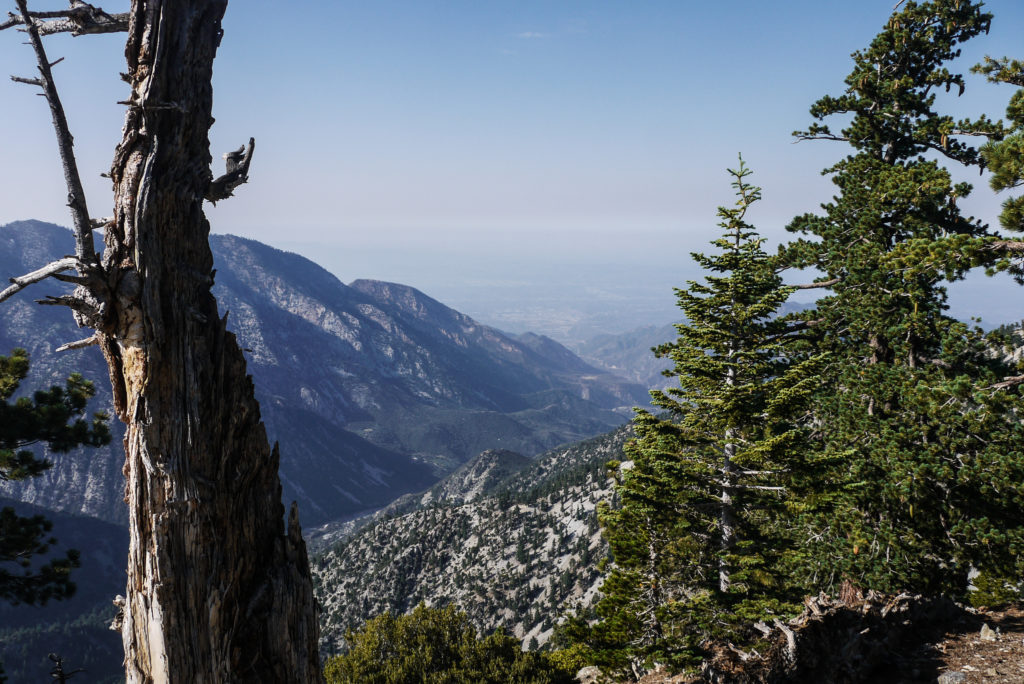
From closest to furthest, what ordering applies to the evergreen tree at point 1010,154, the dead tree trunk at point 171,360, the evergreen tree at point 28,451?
the dead tree trunk at point 171,360
the evergreen tree at point 1010,154
the evergreen tree at point 28,451

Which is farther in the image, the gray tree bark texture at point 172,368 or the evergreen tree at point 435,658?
the evergreen tree at point 435,658

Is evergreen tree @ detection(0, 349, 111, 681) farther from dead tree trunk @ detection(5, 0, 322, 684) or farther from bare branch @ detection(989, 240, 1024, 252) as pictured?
bare branch @ detection(989, 240, 1024, 252)

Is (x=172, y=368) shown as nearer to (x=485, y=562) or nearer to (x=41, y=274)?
(x=41, y=274)

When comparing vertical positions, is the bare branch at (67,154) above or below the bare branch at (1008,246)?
below

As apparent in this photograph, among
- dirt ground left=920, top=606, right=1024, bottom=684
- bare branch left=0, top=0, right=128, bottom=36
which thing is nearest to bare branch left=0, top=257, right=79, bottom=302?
bare branch left=0, top=0, right=128, bottom=36

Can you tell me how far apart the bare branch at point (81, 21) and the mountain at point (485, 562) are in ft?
297

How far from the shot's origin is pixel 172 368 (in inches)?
274

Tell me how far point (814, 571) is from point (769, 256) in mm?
11366

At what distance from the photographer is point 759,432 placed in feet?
59.2

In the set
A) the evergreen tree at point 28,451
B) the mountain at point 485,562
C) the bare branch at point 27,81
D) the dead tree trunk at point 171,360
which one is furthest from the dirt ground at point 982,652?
the mountain at point 485,562

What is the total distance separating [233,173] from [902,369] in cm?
1892

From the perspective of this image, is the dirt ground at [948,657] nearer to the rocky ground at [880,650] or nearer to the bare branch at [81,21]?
the rocky ground at [880,650]

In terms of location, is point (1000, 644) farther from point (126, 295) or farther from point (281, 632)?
point (126, 295)

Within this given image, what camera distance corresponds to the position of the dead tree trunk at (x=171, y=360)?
6.73 meters
